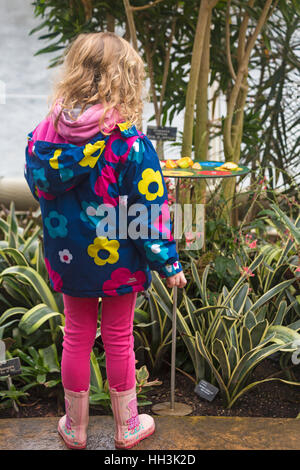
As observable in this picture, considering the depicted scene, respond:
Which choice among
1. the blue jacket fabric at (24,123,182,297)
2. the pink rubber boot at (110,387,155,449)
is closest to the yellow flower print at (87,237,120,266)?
the blue jacket fabric at (24,123,182,297)

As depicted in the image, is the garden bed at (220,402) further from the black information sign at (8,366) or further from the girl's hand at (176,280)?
the girl's hand at (176,280)

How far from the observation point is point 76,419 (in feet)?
4.96

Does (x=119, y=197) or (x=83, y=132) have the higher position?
(x=83, y=132)

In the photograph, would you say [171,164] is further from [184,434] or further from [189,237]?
[184,434]

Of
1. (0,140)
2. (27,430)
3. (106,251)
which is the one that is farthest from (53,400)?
(0,140)

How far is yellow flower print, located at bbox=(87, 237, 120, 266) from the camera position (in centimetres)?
137

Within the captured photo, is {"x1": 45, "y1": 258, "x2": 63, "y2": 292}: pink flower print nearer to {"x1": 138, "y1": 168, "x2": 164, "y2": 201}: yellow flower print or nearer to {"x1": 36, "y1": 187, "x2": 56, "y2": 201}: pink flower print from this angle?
{"x1": 36, "y1": 187, "x2": 56, "y2": 201}: pink flower print

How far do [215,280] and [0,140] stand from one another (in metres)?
4.05

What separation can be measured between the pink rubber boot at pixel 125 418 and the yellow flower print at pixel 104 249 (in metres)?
0.38

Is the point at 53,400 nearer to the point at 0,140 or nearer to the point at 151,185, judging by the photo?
the point at 151,185

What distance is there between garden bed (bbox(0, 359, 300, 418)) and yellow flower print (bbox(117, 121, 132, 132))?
0.94 meters

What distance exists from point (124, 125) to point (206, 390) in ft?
3.13

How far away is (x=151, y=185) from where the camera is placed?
4.44 ft

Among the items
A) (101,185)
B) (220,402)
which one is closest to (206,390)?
(220,402)
